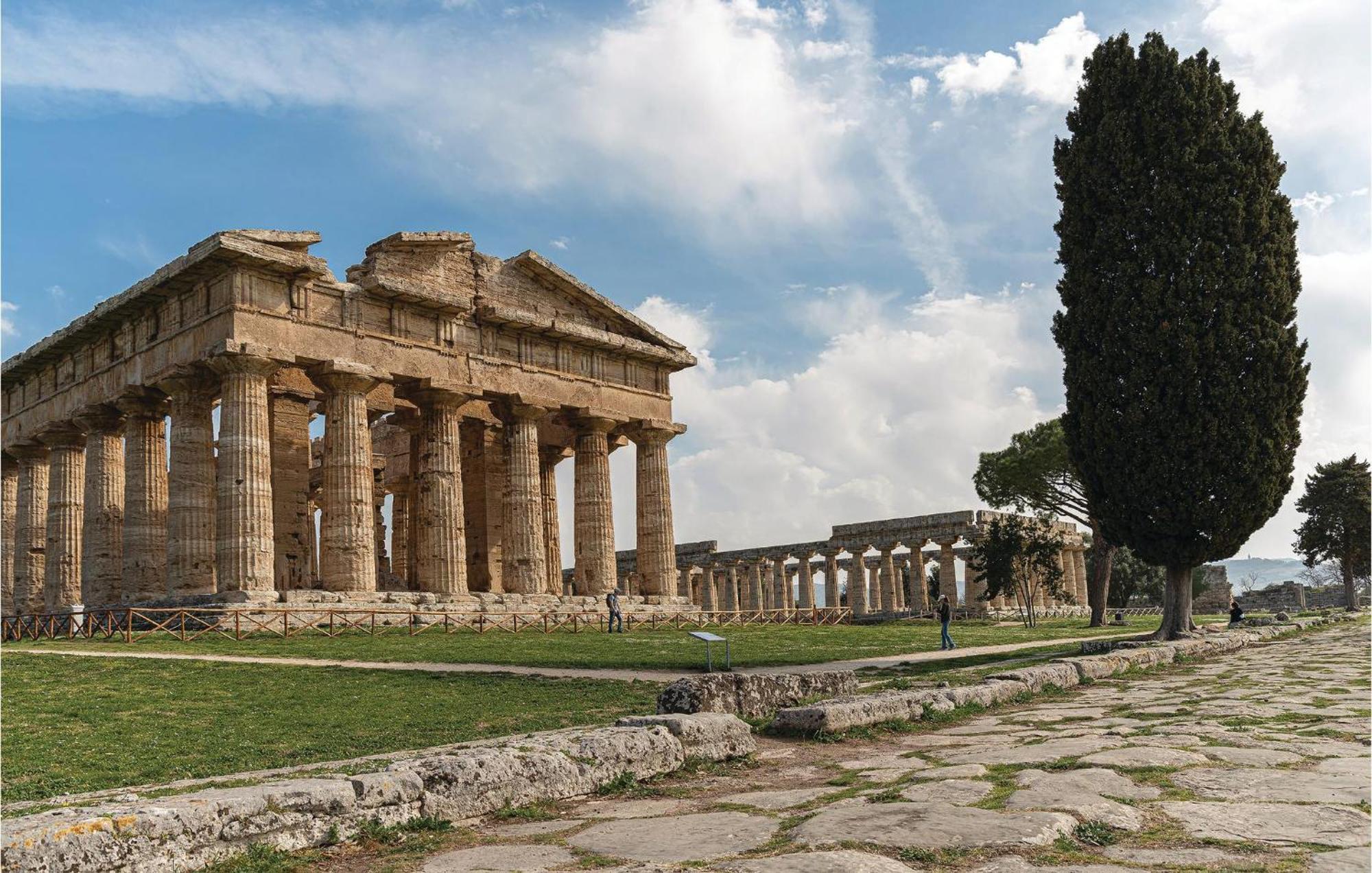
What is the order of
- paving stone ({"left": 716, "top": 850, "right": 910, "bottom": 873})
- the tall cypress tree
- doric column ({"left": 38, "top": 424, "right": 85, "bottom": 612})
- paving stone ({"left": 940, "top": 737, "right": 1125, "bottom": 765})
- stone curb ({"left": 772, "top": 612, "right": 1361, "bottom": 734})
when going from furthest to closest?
doric column ({"left": 38, "top": 424, "right": 85, "bottom": 612}) < the tall cypress tree < stone curb ({"left": 772, "top": 612, "right": 1361, "bottom": 734}) < paving stone ({"left": 940, "top": 737, "right": 1125, "bottom": 765}) < paving stone ({"left": 716, "top": 850, "right": 910, "bottom": 873})

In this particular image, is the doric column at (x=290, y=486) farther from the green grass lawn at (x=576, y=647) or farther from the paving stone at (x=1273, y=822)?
the paving stone at (x=1273, y=822)

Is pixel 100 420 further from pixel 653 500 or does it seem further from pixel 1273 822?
pixel 1273 822

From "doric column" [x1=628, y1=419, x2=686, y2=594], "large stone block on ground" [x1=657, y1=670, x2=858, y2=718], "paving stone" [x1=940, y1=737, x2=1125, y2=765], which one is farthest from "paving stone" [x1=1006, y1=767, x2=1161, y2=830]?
"doric column" [x1=628, y1=419, x2=686, y2=594]

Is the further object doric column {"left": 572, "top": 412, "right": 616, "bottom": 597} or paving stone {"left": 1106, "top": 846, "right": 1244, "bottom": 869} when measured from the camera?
doric column {"left": 572, "top": 412, "right": 616, "bottom": 597}

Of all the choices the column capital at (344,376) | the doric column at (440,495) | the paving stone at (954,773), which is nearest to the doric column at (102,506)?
the column capital at (344,376)

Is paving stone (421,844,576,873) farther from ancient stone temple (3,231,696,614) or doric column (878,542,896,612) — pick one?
doric column (878,542,896,612)

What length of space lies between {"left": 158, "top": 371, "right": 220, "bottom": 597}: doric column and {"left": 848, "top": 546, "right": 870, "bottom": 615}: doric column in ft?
121

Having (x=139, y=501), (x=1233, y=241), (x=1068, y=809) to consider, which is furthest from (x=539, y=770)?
(x=139, y=501)

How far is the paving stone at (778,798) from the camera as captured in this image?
615cm

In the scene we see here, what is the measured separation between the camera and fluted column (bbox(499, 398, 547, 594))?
121ft

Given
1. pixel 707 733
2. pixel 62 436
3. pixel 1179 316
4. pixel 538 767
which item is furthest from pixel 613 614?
pixel 538 767

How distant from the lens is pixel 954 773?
22.2 ft

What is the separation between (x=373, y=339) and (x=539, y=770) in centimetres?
2836

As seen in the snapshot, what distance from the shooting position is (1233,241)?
21.8 metres
